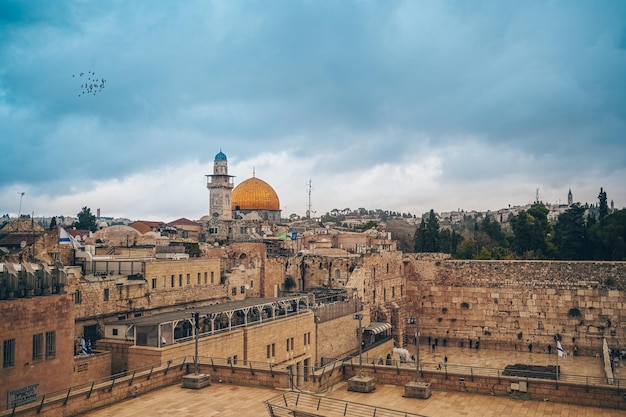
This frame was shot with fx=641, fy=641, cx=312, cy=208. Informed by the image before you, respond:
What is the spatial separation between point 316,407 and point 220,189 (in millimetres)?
62362

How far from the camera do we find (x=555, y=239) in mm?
60219

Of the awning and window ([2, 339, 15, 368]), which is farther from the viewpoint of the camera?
the awning

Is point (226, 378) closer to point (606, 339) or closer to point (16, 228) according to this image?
point (16, 228)

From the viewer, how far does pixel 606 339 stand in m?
47.1

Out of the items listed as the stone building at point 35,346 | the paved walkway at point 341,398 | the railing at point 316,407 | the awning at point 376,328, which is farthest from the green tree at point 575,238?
the stone building at point 35,346

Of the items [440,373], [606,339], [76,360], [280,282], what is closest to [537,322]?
[606,339]

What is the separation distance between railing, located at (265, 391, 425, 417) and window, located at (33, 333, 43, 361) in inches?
393

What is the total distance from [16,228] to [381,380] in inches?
1266

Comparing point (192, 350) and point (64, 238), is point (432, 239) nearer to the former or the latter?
point (64, 238)

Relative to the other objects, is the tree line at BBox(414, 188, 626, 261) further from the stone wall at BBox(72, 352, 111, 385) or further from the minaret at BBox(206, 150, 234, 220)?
the stone wall at BBox(72, 352, 111, 385)

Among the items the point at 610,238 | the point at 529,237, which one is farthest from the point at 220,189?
the point at 610,238

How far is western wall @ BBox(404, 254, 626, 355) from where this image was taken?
47438 millimetres

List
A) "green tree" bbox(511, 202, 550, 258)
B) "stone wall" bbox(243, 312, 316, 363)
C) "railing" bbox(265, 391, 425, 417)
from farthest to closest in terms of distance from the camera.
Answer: "green tree" bbox(511, 202, 550, 258), "stone wall" bbox(243, 312, 316, 363), "railing" bbox(265, 391, 425, 417)

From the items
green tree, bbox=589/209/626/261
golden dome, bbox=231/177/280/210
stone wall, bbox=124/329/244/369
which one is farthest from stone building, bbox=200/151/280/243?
stone wall, bbox=124/329/244/369
